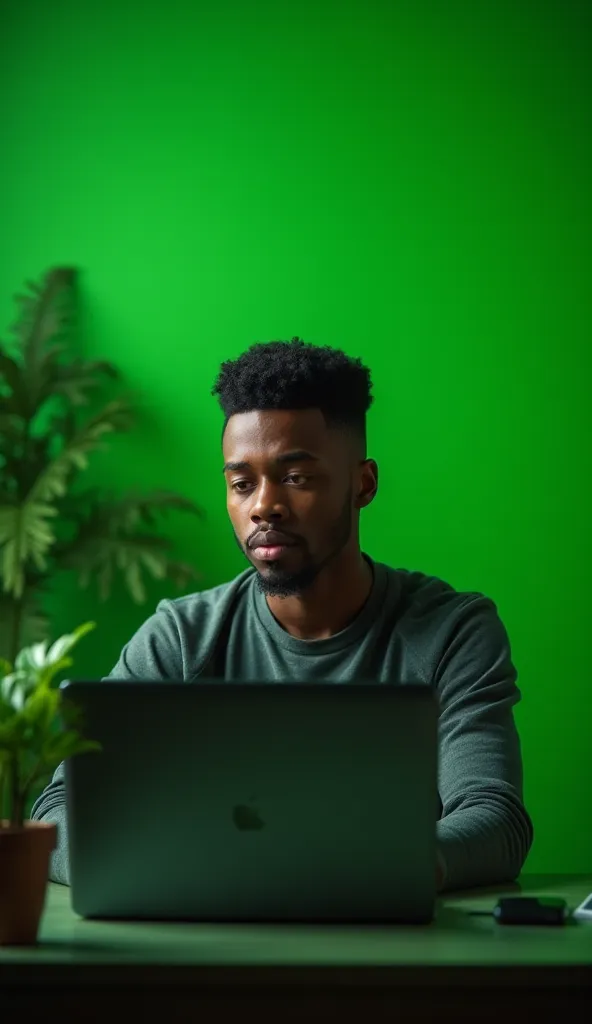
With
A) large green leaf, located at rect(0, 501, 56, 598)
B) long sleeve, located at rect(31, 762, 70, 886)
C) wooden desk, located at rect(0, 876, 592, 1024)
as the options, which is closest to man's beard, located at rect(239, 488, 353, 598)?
long sleeve, located at rect(31, 762, 70, 886)

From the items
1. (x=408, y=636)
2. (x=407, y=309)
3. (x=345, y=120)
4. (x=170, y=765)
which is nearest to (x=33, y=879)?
(x=170, y=765)

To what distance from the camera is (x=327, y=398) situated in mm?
1990

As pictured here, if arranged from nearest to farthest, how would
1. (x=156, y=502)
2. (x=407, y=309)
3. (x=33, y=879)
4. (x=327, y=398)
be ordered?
(x=33, y=879) < (x=327, y=398) < (x=156, y=502) < (x=407, y=309)

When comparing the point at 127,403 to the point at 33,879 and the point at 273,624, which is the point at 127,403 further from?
the point at 33,879

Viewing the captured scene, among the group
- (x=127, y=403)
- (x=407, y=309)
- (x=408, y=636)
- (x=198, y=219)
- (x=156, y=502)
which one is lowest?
(x=408, y=636)

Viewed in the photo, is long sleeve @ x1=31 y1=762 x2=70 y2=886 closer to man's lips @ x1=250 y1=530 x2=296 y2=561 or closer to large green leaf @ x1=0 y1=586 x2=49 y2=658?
man's lips @ x1=250 y1=530 x2=296 y2=561

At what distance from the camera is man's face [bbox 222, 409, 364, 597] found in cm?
192

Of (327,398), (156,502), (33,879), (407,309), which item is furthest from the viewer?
(407,309)

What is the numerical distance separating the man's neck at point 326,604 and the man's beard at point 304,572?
27mm

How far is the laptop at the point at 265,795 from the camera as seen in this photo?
1.16 m

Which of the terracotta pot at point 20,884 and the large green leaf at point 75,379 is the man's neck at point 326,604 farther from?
the large green leaf at point 75,379

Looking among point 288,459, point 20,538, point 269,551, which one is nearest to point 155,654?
point 269,551

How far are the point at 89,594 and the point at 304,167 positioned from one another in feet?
4.46

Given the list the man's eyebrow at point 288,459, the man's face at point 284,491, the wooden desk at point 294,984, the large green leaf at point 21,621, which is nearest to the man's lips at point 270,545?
the man's face at point 284,491
